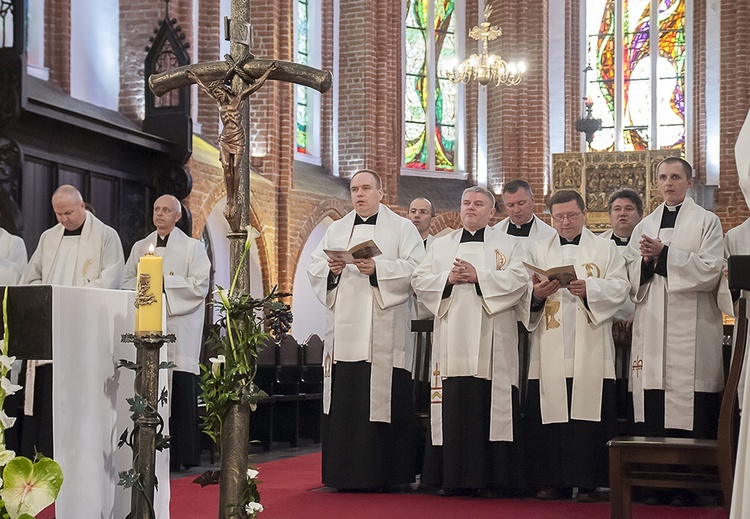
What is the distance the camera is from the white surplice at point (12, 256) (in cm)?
739

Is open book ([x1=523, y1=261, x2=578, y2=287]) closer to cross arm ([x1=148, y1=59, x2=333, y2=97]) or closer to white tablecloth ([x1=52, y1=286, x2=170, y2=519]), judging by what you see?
white tablecloth ([x1=52, y1=286, x2=170, y2=519])

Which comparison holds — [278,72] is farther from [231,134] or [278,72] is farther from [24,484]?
[24,484]

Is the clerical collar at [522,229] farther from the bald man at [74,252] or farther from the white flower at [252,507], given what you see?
the white flower at [252,507]

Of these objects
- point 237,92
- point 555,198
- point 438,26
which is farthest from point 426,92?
point 237,92

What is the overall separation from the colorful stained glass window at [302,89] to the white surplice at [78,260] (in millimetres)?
10277

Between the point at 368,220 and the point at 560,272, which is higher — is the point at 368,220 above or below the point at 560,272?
above

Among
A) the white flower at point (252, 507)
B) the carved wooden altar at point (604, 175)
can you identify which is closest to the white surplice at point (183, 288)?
the white flower at point (252, 507)

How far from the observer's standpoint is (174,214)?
8.18m

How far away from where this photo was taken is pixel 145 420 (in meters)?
3.47

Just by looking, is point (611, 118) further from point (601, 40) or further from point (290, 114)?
point (290, 114)

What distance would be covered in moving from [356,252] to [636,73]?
16.1 m

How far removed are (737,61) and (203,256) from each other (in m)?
14.5

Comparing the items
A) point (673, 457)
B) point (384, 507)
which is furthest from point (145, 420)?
point (384, 507)

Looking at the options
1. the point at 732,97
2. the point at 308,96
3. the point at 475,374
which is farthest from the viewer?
the point at 732,97
